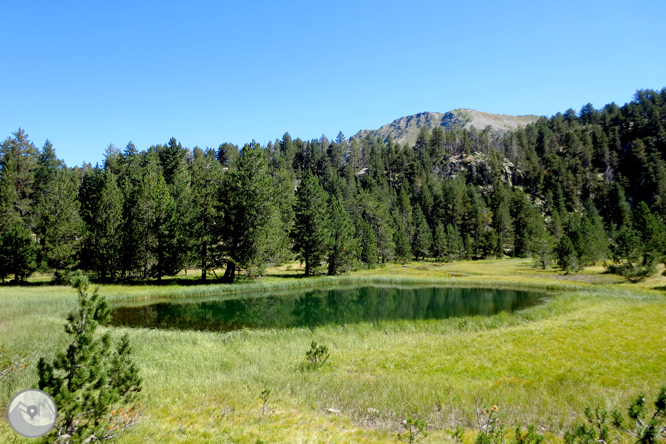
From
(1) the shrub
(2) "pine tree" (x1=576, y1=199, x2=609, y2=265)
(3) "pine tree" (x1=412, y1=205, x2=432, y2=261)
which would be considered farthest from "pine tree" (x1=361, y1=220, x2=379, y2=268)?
(1) the shrub

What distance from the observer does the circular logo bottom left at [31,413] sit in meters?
4.43

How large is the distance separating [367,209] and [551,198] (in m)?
92.9

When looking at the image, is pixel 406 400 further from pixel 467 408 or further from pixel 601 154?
pixel 601 154

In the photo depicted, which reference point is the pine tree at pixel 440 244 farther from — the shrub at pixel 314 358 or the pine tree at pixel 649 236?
the shrub at pixel 314 358

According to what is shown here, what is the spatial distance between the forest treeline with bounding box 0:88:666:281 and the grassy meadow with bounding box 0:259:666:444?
2320cm

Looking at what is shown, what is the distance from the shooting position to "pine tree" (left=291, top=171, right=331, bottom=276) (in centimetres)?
6262

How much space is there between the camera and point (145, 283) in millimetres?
48844

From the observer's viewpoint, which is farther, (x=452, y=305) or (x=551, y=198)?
(x=551, y=198)

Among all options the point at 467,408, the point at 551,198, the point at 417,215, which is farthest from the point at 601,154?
the point at 467,408

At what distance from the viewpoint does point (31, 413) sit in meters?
4.73

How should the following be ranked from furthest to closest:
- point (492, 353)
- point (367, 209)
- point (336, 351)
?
point (367, 209)
point (336, 351)
point (492, 353)

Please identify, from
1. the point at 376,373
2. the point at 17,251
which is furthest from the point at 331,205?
the point at 376,373

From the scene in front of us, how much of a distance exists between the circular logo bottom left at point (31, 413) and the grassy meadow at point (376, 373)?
2856 mm

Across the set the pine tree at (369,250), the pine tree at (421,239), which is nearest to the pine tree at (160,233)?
the pine tree at (369,250)
